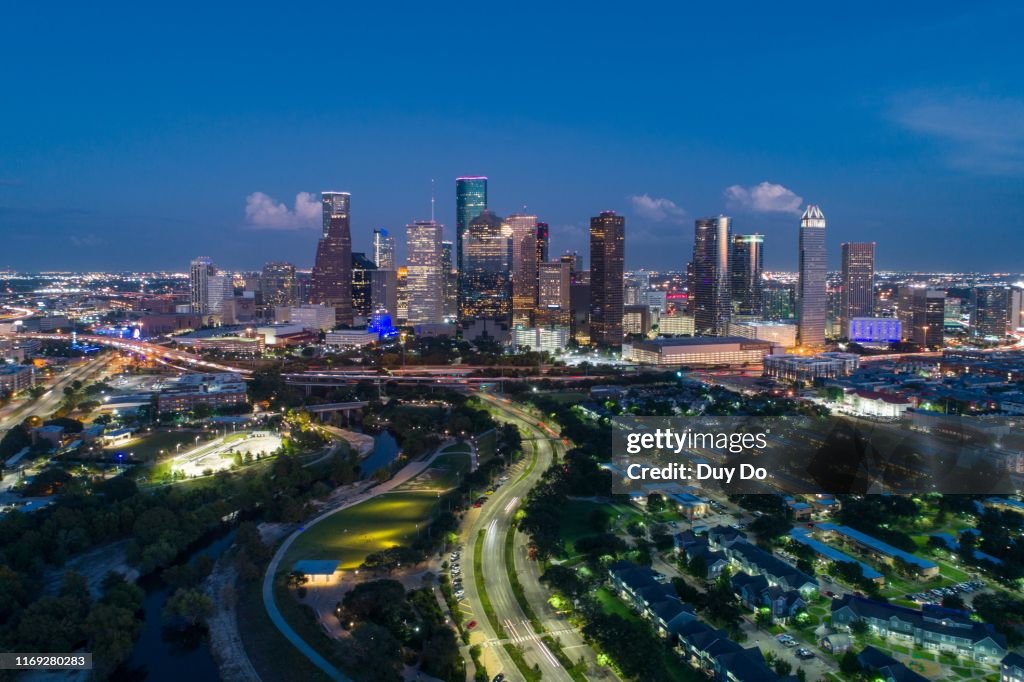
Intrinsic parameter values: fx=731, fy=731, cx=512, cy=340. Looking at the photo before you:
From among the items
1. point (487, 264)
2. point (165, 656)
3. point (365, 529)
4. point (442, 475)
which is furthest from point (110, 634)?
point (487, 264)

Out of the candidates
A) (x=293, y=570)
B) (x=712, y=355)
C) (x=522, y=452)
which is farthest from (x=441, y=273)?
(x=293, y=570)

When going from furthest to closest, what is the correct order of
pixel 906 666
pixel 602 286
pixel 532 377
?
pixel 602 286, pixel 532 377, pixel 906 666

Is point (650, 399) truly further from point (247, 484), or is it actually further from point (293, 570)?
point (293, 570)

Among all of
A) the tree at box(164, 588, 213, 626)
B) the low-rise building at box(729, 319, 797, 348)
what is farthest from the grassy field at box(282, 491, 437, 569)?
the low-rise building at box(729, 319, 797, 348)

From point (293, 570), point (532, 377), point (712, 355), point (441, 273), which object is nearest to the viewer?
point (293, 570)

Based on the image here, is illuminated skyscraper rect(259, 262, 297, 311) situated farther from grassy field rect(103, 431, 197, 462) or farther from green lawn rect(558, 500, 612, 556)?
green lawn rect(558, 500, 612, 556)

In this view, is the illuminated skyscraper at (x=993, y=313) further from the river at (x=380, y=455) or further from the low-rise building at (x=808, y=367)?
the river at (x=380, y=455)

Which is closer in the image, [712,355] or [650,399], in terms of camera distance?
[650,399]
